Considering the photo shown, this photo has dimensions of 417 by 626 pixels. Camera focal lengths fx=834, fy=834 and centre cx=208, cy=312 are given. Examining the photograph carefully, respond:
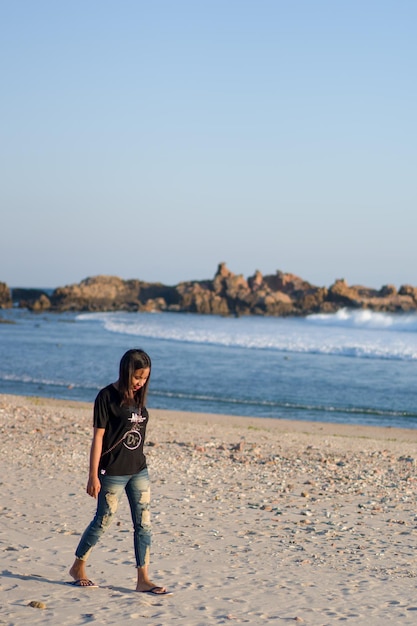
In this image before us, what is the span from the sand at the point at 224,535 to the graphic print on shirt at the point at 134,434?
3.27ft

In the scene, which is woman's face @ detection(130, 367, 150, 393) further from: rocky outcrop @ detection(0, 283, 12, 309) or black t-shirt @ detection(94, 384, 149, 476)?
rocky outcrop @ detection(0, 283, 12, 309)

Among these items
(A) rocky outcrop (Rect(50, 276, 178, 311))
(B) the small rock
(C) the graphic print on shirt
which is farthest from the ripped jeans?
(A) rocky outcrop (Rect(50, 276, 178, 311))

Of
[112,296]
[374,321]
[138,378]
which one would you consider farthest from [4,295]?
[138,378]

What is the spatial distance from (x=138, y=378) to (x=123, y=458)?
541mm

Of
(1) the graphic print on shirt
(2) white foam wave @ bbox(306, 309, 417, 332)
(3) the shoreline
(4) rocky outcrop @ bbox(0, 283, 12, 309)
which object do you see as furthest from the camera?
(4) rocky outcrop @ bbox(0, 283, 12, 309)

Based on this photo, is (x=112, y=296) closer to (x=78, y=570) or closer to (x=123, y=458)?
(x=78, y=570)

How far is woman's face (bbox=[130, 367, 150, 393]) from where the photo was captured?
17.1 ft

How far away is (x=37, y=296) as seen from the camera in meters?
130

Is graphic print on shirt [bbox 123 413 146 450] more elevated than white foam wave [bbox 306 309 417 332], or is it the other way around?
white foam wave [bbox 306 309 417 332]

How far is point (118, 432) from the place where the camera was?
209 inches

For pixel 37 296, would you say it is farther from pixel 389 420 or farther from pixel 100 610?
pixel 100 610

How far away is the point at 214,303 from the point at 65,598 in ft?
312

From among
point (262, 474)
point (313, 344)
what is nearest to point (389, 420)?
point (262, 474)

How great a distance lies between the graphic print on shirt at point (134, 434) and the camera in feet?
17.5
